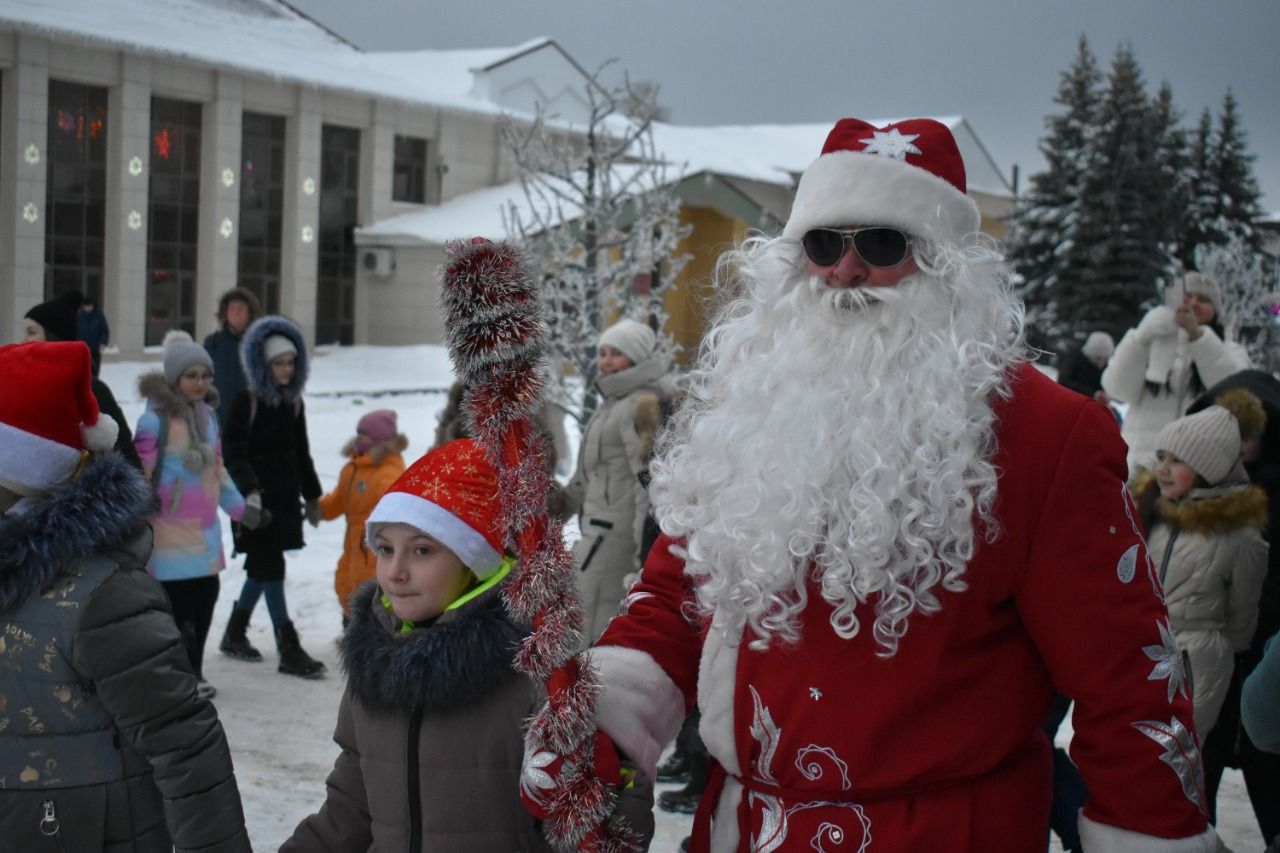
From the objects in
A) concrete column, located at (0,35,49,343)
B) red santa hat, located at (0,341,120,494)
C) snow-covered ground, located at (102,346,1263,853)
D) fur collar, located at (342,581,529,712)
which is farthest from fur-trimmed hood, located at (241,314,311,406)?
concrete column, located at (0,35,49,343)

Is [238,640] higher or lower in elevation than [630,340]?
lower

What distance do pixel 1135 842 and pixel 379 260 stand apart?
96.0ft

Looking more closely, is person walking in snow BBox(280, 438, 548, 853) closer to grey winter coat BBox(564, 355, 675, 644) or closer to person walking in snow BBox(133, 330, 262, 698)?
grey winter coat BBox(564, 355, 675, 644)

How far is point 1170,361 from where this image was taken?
7000mm

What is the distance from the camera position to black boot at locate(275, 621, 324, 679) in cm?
692

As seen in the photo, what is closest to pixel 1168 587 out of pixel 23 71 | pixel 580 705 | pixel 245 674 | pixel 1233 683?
pixel 1233 683

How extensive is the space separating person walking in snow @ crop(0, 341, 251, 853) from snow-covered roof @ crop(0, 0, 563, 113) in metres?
23.9

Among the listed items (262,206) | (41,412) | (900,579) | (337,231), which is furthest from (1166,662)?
(337,231)

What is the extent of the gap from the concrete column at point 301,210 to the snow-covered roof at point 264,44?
102 centimetres

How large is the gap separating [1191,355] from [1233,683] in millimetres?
2931

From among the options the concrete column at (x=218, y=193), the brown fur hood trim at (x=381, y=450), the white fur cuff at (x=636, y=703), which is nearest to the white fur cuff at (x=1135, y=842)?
the white fur cuff at (x=636, y=703)

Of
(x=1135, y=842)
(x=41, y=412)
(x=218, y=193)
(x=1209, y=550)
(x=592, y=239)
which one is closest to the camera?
(x=1135, y=842)

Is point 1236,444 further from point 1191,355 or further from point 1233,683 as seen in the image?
point 1191,355

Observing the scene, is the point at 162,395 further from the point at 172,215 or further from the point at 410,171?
the point at 410,171
